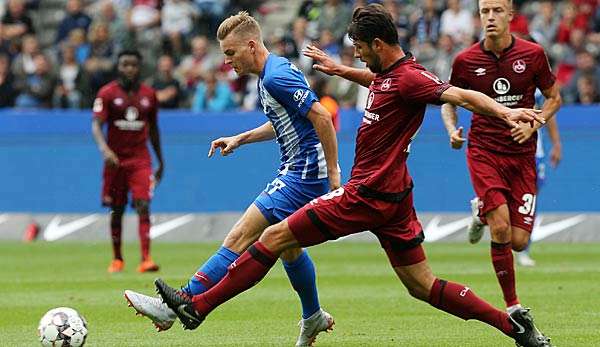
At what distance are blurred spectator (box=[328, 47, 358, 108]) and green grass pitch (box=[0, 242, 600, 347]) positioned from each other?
3.57 m

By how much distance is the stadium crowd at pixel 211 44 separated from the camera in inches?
869

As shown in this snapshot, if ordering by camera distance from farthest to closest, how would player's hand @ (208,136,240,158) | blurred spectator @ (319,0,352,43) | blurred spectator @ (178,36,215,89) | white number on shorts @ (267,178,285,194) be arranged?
blurred spectator @ (178,36,215,89) < blurred spectator @ (319,0,352,43) < player's hand @ (208,136,240,158) < white number on shorts @ (267,178,285,194)

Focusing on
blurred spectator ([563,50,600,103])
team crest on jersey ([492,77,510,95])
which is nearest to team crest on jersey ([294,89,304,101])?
team crest on jersey ([492,77,510,95])

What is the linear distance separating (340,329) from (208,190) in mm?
10341

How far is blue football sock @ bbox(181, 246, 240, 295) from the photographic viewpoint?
8.84 m

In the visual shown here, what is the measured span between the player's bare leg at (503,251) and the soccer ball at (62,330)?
312 cm

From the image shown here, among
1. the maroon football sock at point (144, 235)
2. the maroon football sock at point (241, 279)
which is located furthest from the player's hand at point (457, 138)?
the maroon football sock at point (144, 235)

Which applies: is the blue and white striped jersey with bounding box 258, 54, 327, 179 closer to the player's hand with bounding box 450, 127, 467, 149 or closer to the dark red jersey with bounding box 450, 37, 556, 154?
the player's hand with bounding box 450, 127, 467, 149

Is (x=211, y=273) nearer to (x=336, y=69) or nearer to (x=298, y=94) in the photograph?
(x=298, y=94)

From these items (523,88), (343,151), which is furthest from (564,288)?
(343,151)

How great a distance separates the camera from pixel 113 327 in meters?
10.6

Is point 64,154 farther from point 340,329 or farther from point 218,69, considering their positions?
point 340,329

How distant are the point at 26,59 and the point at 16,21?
1.52m

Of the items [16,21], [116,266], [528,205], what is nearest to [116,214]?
[116,266]
